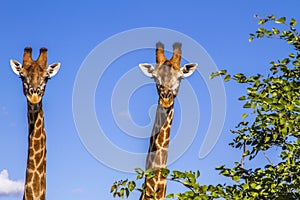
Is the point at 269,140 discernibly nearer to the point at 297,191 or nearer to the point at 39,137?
the point at 297,191

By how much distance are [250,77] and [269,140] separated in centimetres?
87

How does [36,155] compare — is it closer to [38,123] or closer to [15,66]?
[38,123]

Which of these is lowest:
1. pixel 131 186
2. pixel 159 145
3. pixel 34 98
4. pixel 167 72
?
pixel 131 186

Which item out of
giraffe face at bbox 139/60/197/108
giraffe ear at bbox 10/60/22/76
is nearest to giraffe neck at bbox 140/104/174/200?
giraffe face at bbox 139/60/197/108

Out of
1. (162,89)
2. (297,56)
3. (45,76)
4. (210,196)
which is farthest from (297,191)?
(45,76)

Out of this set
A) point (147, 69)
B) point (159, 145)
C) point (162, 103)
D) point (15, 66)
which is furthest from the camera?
point (15, 66)

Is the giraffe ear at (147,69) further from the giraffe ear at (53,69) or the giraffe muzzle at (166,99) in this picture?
the giraffe ear at (53,69)

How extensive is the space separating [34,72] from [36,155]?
2039 mm

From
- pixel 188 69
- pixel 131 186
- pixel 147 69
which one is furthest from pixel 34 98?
pixel 131 186

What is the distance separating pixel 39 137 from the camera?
1396 centimetres

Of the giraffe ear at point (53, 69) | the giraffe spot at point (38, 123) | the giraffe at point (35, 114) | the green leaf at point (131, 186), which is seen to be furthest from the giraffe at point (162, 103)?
the green leaf at point (131, 186)

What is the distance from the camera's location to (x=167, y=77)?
12648 millimetres

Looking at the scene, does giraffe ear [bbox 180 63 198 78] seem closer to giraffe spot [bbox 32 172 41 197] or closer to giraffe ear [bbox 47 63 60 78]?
giraffe ear [bbox 47 63 60 78]

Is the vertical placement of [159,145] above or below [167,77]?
below
